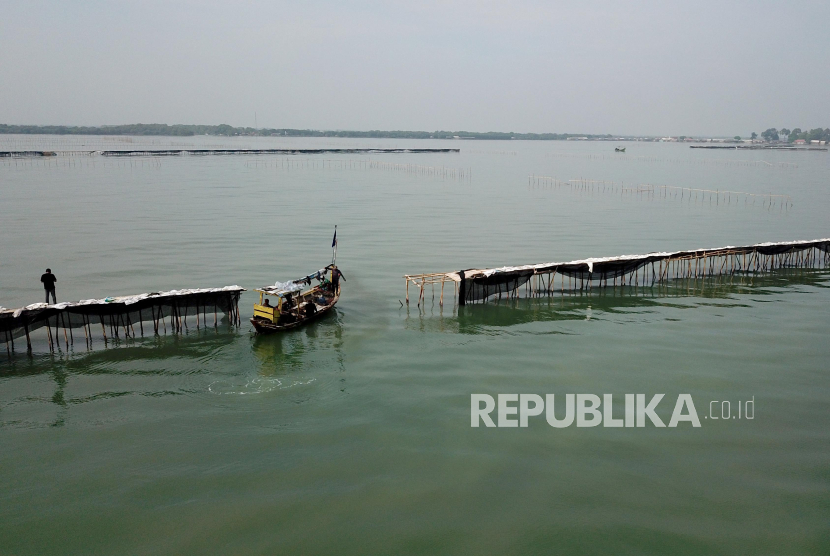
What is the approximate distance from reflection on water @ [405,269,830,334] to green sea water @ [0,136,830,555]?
0.65 feet

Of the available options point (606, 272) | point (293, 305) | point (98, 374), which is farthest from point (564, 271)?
point (98, 374)

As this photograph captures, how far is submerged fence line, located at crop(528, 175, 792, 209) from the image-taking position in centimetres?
7350

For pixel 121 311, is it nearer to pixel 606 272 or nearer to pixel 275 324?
pixel 275 324

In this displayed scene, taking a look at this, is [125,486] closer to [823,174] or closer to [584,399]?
[584,399]

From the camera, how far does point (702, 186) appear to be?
9206cm

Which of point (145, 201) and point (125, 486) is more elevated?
point (145, 201)

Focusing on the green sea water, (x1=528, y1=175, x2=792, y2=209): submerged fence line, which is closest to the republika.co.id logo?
the green sea water

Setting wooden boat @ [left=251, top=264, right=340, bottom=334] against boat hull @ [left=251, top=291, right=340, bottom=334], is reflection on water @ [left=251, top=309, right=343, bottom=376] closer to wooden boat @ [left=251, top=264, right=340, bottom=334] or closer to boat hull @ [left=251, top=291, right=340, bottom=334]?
boat hull @ [left=251, top=291, right=340, bottom=334]

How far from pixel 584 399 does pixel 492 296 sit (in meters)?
12.0

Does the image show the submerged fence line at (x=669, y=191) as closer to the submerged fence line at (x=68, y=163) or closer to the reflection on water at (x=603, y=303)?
the reflection on water at (x=603, y=303)

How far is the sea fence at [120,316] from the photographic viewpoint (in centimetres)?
2247

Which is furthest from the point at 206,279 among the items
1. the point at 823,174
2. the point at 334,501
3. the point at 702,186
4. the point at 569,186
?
the point at 823,174

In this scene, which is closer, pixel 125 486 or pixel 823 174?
pixel 125 486

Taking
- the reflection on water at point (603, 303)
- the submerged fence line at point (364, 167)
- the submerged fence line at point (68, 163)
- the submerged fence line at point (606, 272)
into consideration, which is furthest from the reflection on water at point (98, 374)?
the submerged fence line at point (68, 163)
